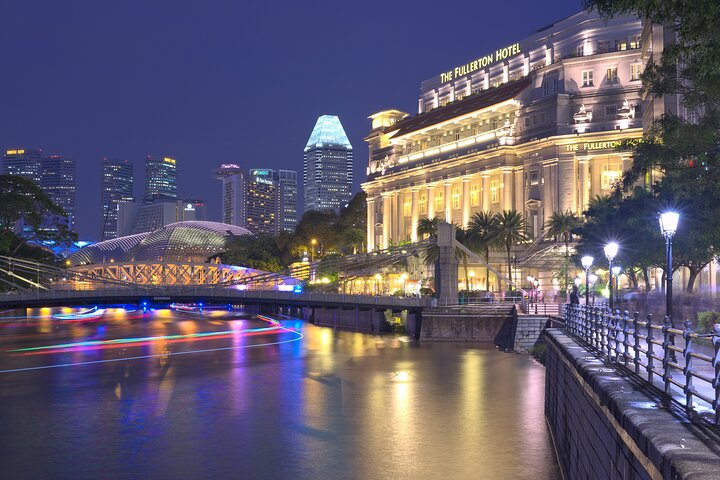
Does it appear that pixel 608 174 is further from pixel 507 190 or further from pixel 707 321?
pixel 707 321

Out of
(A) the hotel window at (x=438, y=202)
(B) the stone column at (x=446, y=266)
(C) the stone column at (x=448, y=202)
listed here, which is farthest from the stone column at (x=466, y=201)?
(B) the stone column at (x=446, y=266)

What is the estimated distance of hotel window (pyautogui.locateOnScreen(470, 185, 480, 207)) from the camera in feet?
493

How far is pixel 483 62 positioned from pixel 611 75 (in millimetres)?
41825

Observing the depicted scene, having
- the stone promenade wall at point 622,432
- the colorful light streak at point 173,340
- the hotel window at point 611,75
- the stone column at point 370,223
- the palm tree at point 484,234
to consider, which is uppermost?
the hotel window at point 611,75

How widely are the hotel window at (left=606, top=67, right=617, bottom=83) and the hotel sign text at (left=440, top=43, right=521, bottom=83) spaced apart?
28.4 meters

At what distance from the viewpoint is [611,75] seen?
129m

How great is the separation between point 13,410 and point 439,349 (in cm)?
4186

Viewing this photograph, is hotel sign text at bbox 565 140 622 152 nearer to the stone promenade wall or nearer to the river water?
the river water

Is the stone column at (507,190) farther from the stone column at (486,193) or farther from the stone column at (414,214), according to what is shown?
the stone column at (414,214)

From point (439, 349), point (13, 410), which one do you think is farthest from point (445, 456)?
point (439, 349)

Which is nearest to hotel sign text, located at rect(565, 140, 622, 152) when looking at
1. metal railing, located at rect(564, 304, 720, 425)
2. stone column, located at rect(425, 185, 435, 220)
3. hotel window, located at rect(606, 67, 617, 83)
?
hotel window, located at rect(606, 67, 617, 83)

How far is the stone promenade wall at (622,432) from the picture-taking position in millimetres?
11250

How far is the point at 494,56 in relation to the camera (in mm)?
163375

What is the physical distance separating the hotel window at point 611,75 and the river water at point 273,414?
217ft
